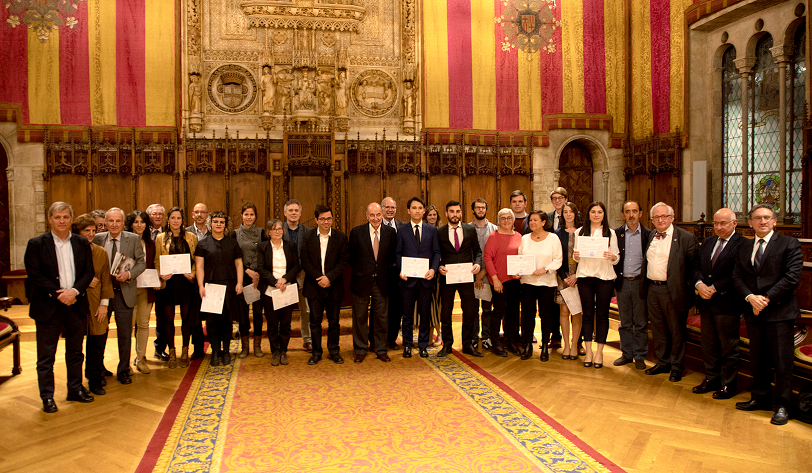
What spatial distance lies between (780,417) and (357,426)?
313 cm

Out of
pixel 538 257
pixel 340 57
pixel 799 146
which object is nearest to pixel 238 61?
pixel 340 57

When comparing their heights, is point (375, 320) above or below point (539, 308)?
below

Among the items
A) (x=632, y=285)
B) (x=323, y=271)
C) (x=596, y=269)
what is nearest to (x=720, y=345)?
(x=632, y=285)

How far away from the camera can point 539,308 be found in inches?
224

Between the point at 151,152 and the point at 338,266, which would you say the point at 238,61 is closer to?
the point at 151,152

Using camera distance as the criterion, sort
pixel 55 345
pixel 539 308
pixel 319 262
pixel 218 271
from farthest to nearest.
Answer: pixel 539 308
pixel 319 262
pixel 218 271
pixel 55 345

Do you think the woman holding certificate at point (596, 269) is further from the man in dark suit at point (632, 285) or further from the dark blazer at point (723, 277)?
the dark blazer at point (723, 277)

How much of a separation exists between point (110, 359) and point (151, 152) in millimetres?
5588

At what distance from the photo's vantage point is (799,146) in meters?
8.89

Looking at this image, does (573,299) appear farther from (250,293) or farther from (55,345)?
(55,345)

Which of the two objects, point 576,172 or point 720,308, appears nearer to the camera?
point 720,308

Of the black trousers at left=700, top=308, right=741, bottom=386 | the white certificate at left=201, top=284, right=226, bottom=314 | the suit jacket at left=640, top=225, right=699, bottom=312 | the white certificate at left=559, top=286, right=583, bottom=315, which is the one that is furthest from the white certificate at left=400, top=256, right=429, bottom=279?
the black trousers at left=700, top=308, right=741, bottom=386

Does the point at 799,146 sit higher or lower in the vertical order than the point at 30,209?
higher

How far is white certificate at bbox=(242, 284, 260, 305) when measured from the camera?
5648 mm
